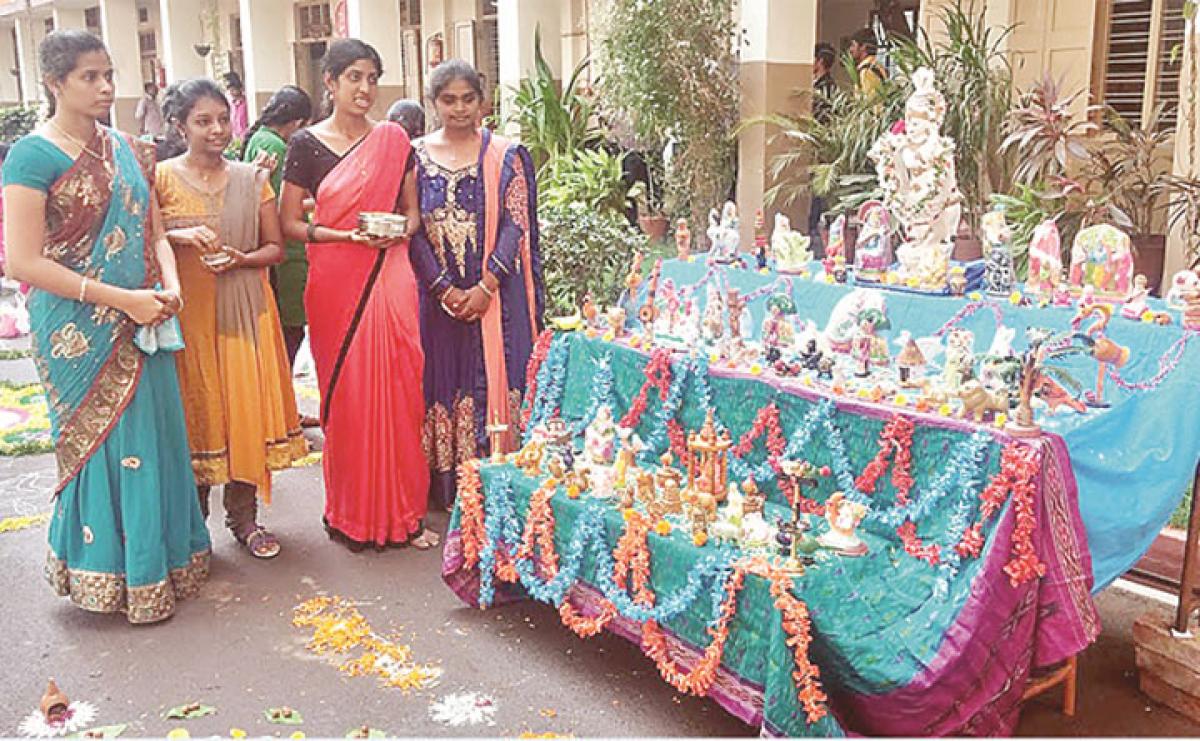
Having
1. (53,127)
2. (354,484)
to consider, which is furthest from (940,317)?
(53,127)

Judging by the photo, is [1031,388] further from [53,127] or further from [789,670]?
[53,127]

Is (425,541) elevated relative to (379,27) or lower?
lower

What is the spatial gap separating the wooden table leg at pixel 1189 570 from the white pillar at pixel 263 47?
12.1 m

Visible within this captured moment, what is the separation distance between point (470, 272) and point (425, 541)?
1113mm

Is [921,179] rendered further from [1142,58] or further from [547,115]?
[547,115]

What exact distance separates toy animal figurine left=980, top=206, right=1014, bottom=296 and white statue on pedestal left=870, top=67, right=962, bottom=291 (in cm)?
19

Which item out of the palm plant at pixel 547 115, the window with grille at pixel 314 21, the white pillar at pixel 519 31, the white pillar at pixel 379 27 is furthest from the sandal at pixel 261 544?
the window with grille at pixel 314 21

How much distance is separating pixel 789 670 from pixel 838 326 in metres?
1.43

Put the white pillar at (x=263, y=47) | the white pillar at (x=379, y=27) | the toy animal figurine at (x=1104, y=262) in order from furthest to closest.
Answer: the white pillar at (x=263, y=47) → the white pillar at (x=379, y=27) → the toy animal figurine at (x=1104, y=262)

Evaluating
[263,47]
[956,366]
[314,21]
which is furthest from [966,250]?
[314,21]

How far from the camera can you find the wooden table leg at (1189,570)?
3029mm

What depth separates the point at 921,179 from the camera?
164 inches

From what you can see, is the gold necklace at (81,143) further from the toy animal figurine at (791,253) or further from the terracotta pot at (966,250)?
the terracotta pot at (966,250)

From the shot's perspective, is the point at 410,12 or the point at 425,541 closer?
the point at 425,541
